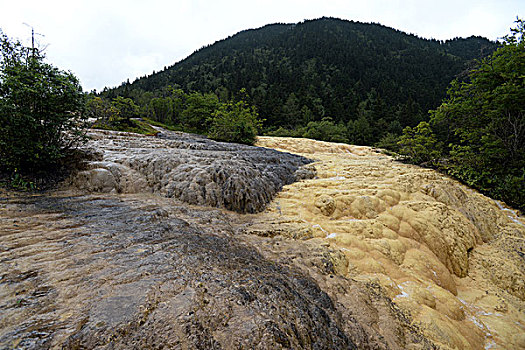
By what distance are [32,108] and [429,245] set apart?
9675 millimetres

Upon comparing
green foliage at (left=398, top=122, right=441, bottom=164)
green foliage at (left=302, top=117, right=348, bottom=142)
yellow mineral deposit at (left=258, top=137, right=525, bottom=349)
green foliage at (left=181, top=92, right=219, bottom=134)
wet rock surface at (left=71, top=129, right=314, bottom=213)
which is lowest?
yellow mineral deposit at (left=258, top=137, right=525, bottom=349)

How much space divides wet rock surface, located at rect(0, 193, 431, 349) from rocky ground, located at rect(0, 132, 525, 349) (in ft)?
0.04

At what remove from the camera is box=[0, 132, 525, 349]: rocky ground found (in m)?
1.71

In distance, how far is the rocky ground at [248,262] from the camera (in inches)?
67.2

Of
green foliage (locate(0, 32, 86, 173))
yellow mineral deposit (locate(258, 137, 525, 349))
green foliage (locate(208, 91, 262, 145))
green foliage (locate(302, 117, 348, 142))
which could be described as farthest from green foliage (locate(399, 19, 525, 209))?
green foliage (locate(302, 117, 348, 142))

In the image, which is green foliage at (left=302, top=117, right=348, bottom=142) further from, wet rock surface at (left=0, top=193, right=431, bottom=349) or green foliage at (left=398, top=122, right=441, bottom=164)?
wet rock surface at (left=0, top=193, right=431, bottom=349)

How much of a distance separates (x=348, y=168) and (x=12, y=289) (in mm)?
8440

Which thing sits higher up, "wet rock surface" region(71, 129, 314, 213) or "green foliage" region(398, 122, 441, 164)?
"green foliage" region(398, 122, 441, 164)

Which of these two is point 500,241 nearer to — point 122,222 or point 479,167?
point 479,167

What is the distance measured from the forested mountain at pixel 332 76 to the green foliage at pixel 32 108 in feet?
101

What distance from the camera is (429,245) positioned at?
427 cm

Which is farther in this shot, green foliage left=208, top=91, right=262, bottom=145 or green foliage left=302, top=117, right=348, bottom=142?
green foliage left=302, top=117, right=348, bottom=142

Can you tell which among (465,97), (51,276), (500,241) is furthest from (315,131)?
(51,276)

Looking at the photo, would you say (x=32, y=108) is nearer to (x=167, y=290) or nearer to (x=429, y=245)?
(x=167, y=290)
